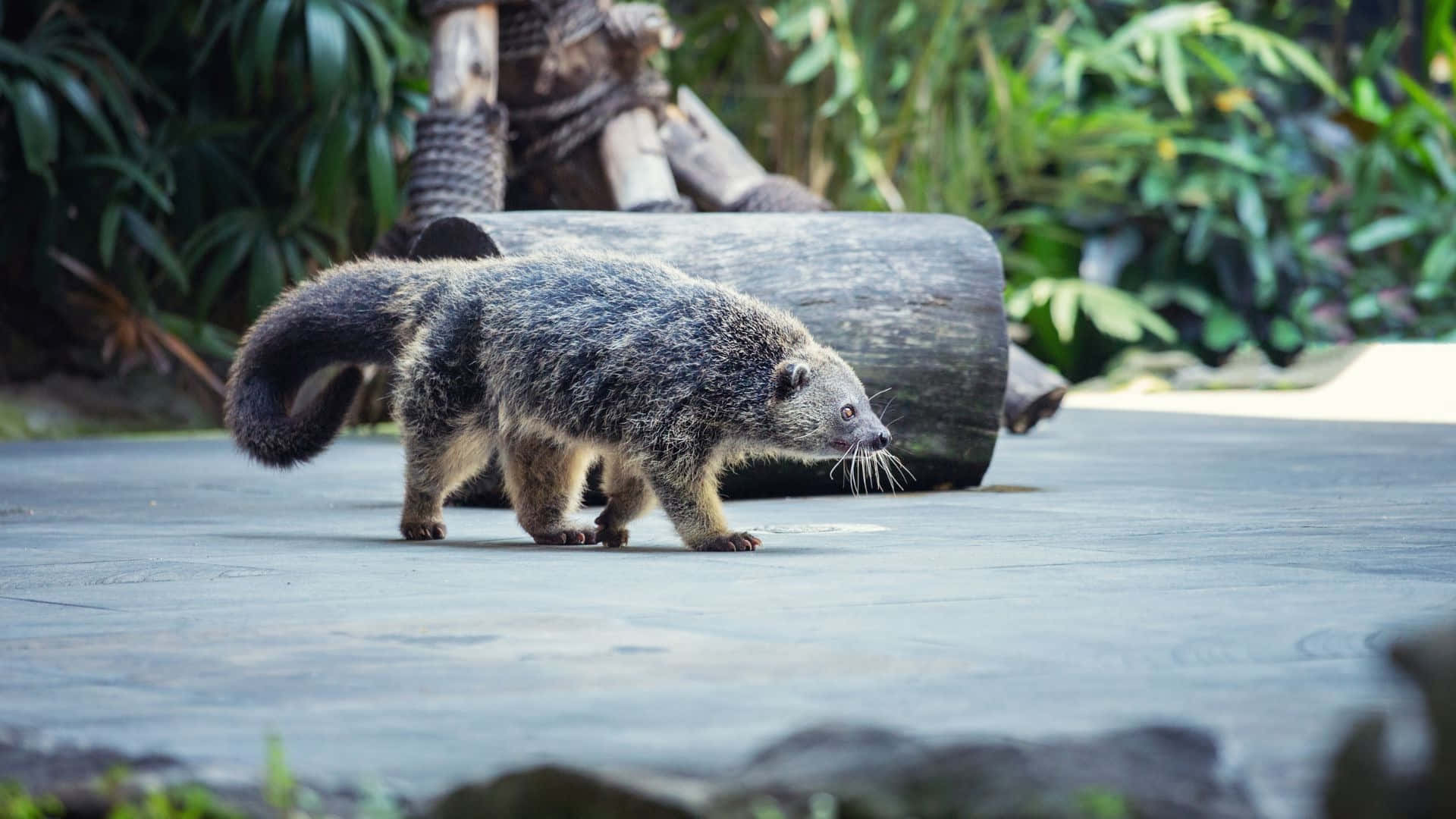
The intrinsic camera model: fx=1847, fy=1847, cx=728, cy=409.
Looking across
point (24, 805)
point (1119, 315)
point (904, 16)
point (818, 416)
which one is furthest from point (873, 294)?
point (1119, 315)

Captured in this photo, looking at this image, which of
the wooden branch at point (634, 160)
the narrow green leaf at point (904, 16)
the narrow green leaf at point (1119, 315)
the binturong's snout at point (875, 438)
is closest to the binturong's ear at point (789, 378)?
the binturong's snout at point (875, 438)

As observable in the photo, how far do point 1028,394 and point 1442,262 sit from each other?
6972 millimetres

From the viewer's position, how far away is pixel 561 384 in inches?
177

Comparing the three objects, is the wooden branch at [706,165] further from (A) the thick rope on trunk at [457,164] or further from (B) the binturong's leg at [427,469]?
(B) the binturong's leg at [427,469]

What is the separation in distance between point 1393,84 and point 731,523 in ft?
43.9

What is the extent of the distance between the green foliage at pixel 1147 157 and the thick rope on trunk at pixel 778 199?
4.10 meters

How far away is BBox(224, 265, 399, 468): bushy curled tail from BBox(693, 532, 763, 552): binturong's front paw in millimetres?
1097

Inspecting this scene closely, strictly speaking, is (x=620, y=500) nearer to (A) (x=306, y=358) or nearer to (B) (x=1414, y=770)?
(A) (x=306, y=358)

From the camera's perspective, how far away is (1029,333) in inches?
577

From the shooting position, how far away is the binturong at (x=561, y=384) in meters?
4.48

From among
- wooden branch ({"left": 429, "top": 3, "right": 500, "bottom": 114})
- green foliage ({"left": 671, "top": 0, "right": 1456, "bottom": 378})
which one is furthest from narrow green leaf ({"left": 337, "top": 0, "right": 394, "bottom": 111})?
green foliage ({"left": 671, "top": 0, "right": 1456, "bottom": 378})

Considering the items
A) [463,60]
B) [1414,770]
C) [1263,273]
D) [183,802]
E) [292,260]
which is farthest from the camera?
[1263,273]

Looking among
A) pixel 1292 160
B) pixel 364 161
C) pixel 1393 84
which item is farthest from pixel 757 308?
pixel 1393 84

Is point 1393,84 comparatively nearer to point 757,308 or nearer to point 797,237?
point 797,237
